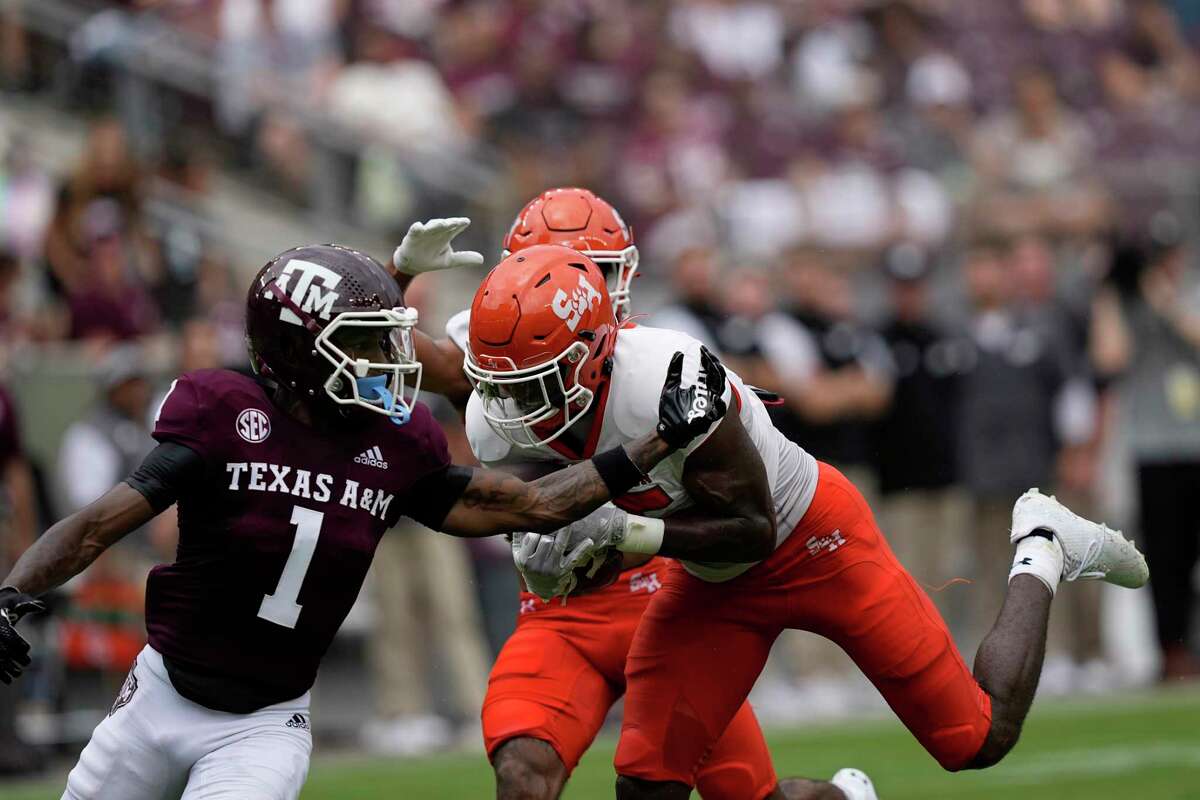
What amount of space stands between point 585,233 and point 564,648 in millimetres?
1305

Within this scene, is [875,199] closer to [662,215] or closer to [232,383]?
[662,215]

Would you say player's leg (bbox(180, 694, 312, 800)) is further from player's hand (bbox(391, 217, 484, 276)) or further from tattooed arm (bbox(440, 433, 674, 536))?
player's hand (bbox(391, 217, 484, 276))

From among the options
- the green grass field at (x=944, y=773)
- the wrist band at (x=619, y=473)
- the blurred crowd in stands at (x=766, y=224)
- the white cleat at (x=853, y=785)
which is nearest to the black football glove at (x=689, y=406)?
the wrist band at (x=619, y=473)

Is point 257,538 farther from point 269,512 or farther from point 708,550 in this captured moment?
point 708,550

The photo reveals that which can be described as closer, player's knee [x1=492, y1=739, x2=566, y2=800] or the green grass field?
player's knee [x1=492, y1=739, x2=566, y2=800]

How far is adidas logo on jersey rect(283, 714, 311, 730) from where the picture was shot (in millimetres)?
4512

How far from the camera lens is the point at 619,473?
4.58 meters

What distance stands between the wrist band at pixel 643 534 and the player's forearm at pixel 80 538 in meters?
1.22

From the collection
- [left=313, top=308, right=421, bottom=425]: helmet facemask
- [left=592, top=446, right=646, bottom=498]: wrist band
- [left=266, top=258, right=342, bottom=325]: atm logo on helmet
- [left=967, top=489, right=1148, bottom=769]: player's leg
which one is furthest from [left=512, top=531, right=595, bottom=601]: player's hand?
[left=967, top=489, right=1148, bottom=769]: player's leg

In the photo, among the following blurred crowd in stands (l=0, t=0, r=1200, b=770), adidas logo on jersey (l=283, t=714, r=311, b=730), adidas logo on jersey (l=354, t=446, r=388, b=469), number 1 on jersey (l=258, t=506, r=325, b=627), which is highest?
blurred crowd in stands (l=0, t=0, r=1200, b=770)

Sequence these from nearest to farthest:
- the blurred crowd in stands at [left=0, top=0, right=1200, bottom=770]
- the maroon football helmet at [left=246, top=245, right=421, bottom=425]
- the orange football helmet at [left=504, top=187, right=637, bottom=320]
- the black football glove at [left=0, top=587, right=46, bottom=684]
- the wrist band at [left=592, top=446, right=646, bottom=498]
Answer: the black football glove at [left=0, top=587, right=46, bottom=684], the maroon football helmet at [left=246, top=245, right=421, bottom=425], the wrist band at [left=592, top=446, right=646, bottom=498], the orange football helmet at [left=504, top=187, right=637, bottom=320], the blurred crowd in stands at [left=0, top=0, right=1200, bottom=770]

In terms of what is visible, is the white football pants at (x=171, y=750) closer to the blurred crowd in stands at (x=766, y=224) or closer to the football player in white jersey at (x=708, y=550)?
the football player in white jersey at (x=708, y=550)

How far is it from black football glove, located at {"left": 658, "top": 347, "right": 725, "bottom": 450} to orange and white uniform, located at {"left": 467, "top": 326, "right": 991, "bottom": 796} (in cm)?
33

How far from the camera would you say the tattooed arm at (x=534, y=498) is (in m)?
4.58
